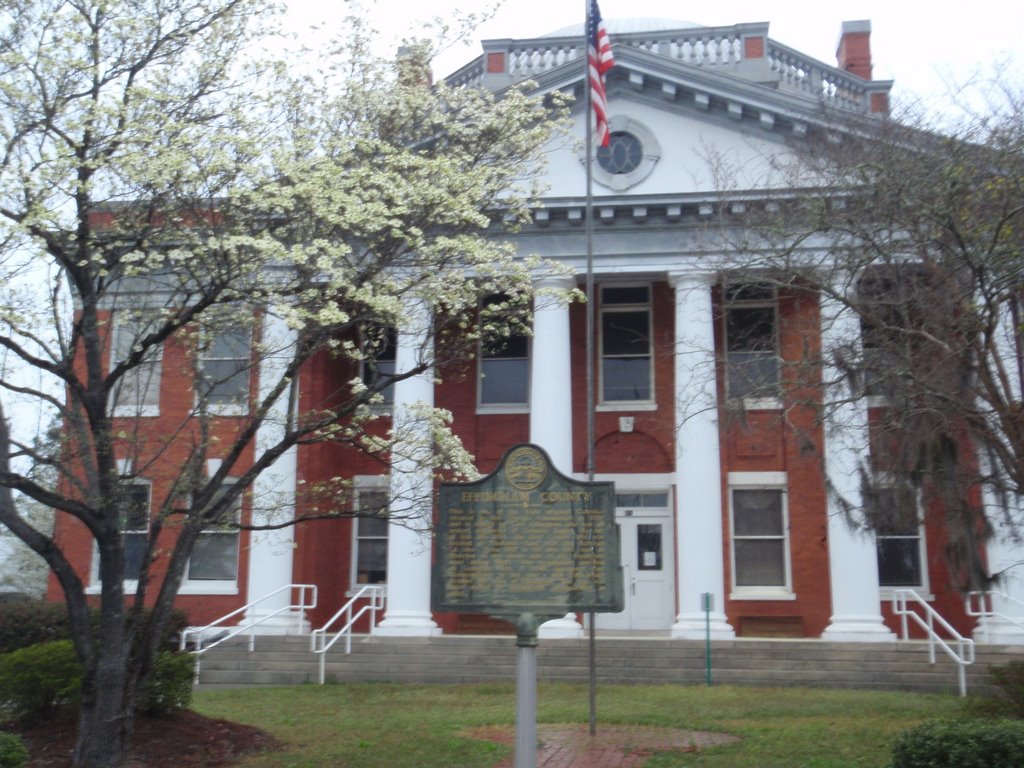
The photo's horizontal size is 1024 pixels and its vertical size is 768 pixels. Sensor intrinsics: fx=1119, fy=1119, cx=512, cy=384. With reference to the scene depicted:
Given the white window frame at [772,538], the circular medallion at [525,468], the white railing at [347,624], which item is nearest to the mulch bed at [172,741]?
the circular medallion at [525,468]

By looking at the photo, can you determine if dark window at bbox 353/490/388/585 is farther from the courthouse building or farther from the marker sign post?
the marker sign post

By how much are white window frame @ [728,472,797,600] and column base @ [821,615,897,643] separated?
233 cm

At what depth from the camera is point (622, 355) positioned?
80.4 feet

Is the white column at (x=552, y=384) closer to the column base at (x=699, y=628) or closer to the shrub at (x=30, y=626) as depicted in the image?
the column base at (x=699, y=628)

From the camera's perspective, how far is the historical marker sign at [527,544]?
28.8ft

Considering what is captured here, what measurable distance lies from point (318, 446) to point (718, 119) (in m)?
10.8

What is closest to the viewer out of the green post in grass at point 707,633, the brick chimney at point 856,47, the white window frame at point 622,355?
the green post in grass at point 707,633

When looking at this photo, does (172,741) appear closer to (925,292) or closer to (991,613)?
(925,292)

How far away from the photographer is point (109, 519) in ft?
36.1

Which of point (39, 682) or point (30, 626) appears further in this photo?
point (30, 626)

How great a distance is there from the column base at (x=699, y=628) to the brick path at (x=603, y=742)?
6.75 metres

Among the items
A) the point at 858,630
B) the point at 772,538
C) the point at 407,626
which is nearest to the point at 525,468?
the point at 407,626

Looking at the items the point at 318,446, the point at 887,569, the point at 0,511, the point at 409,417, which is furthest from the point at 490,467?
the point at 0,511

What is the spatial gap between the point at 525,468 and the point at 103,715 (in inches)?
198
